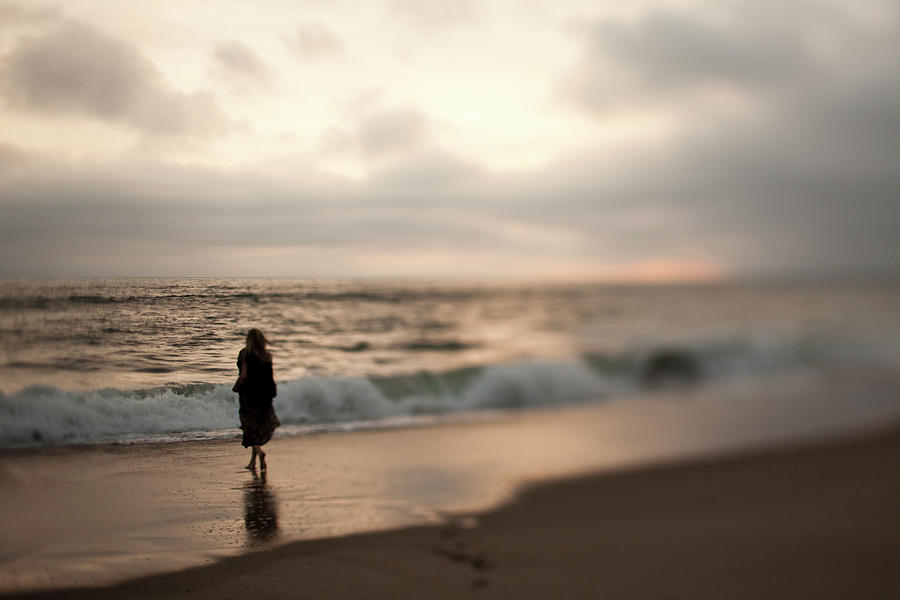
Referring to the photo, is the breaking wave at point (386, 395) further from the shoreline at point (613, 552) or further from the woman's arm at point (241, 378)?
the shoreline at point (613, 552)

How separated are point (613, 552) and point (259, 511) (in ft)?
8.01

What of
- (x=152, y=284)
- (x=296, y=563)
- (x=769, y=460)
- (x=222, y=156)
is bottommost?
(x=769, y=460)

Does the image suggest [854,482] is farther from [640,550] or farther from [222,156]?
[222,156]

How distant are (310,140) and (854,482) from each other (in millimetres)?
6075

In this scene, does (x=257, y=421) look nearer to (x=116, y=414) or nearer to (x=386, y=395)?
(x=116, y=414)

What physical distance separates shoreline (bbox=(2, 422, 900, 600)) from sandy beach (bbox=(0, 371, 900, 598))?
1 cm

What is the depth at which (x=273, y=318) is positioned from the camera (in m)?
3.31

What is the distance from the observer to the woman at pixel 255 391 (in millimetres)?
3039

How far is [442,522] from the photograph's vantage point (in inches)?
168

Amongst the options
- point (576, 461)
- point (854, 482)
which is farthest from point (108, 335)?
point (854, 482)

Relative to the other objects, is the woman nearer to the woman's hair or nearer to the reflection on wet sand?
the woman's hair

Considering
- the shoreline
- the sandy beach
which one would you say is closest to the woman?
the sandy beach

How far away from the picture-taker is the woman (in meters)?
3.04

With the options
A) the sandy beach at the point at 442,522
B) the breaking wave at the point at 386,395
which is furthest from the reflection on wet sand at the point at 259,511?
the breaking wave at the point at 386,395
